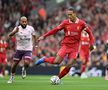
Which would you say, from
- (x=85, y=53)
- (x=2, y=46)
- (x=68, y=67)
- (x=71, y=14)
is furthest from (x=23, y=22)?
(x=2, y=46)

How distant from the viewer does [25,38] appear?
24.4 m

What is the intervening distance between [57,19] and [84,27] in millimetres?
17578

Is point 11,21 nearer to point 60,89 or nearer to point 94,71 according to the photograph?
point 94,71

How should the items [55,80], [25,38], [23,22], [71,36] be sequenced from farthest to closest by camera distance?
[25,38] < [23,22] < [71,36] < [55,80]

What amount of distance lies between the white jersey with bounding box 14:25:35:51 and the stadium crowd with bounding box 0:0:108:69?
10.9m

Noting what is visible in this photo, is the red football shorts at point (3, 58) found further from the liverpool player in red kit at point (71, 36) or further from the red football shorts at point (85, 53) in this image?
the liverpool player in red kit at point (71, 36)

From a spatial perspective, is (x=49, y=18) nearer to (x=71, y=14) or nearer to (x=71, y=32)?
(x=71, y=32)

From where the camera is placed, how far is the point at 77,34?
21594 millimetres

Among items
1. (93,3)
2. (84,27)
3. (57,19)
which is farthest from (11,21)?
(84,27)

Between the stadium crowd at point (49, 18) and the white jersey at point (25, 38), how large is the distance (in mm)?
10891

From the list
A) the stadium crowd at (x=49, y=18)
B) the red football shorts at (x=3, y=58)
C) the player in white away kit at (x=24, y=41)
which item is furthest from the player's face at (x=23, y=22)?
the stadium crowd at (x=49, y=18)

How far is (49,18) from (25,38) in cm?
1618

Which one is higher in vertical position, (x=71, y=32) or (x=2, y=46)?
(x=2, y=46)

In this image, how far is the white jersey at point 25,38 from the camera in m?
24.2
